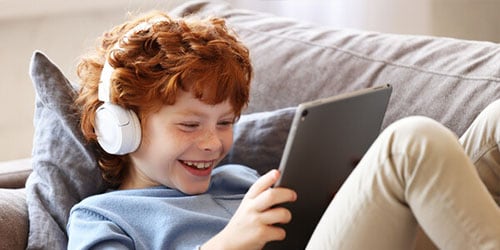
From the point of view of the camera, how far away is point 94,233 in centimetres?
146

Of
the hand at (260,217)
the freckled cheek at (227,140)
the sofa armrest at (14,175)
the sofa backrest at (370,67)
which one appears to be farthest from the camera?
the sofa armrest at (14,175)

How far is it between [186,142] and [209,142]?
0.04m

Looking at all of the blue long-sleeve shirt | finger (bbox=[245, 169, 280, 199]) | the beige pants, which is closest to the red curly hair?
the blue long-sleeve shirt

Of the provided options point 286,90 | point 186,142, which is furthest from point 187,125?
point 286,90

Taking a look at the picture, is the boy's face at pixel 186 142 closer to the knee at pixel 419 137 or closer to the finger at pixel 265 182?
the finger at pixel 265 182

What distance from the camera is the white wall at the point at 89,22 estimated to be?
99.0 inches

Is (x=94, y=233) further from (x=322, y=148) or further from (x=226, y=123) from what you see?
(x=322, y=148)

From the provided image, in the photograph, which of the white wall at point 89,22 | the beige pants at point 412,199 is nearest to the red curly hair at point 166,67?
the beige pants at point 412,199

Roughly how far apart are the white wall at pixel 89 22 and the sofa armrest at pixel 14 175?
2.30 ft

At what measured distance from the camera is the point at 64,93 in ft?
5.54

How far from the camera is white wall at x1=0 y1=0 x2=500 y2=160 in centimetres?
251

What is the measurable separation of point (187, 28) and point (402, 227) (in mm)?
557

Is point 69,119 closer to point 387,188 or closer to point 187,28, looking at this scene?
point 187,28

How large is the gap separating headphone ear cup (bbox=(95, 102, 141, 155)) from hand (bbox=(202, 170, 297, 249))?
10.6 inches
